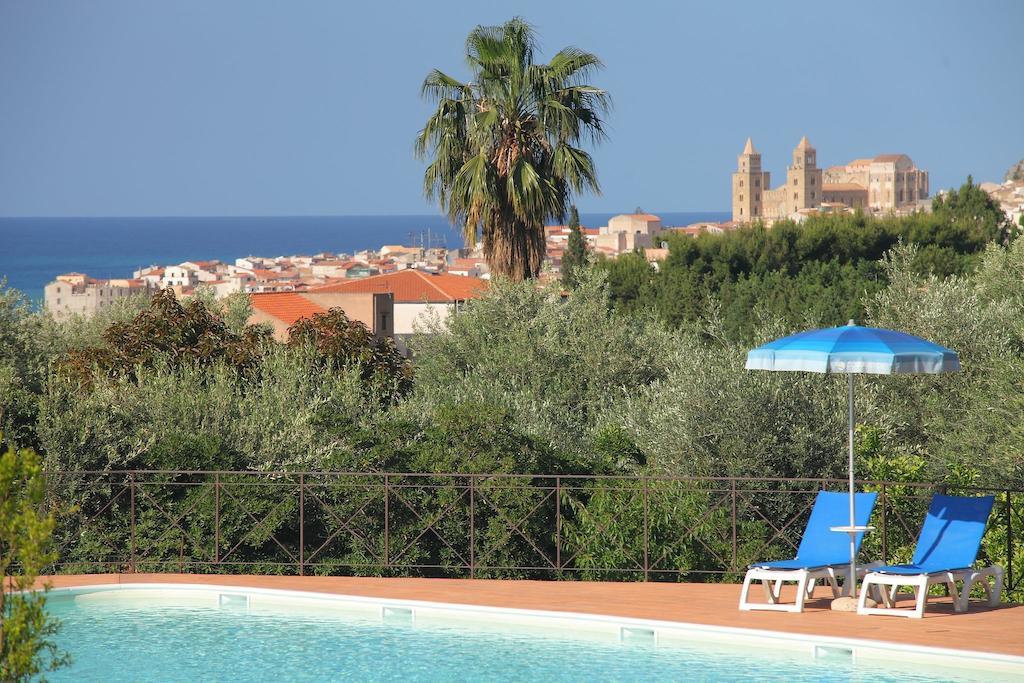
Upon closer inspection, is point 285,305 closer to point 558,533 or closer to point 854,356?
point 558,533

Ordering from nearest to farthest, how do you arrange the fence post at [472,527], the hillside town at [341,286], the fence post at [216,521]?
the fence post at [472,527], the fence post at [216,521], the hillside town at [341,286]

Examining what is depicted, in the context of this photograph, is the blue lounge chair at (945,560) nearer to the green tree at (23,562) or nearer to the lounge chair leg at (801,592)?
the lounge chair leg at (801,592)

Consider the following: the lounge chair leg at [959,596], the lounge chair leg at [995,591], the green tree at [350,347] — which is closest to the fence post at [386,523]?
the lounge chair leg at [959,596]

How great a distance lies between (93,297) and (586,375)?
9145 cm

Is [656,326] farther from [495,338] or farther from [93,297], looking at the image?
[93,297]

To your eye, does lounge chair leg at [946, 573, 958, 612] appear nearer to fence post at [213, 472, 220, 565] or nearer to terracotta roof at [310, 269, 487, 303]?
fence post at [213, 472, 220, 565]

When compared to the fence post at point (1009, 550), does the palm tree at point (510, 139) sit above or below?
above

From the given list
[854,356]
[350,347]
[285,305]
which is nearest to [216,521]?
[854,356]

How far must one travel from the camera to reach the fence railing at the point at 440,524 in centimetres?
1141

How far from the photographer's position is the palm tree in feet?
62.7

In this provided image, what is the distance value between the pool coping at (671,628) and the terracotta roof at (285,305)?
3051 cm

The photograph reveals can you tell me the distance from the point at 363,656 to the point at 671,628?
2134 millimetres

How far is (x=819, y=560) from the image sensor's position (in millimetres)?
9164

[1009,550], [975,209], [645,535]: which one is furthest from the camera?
[975,209]
